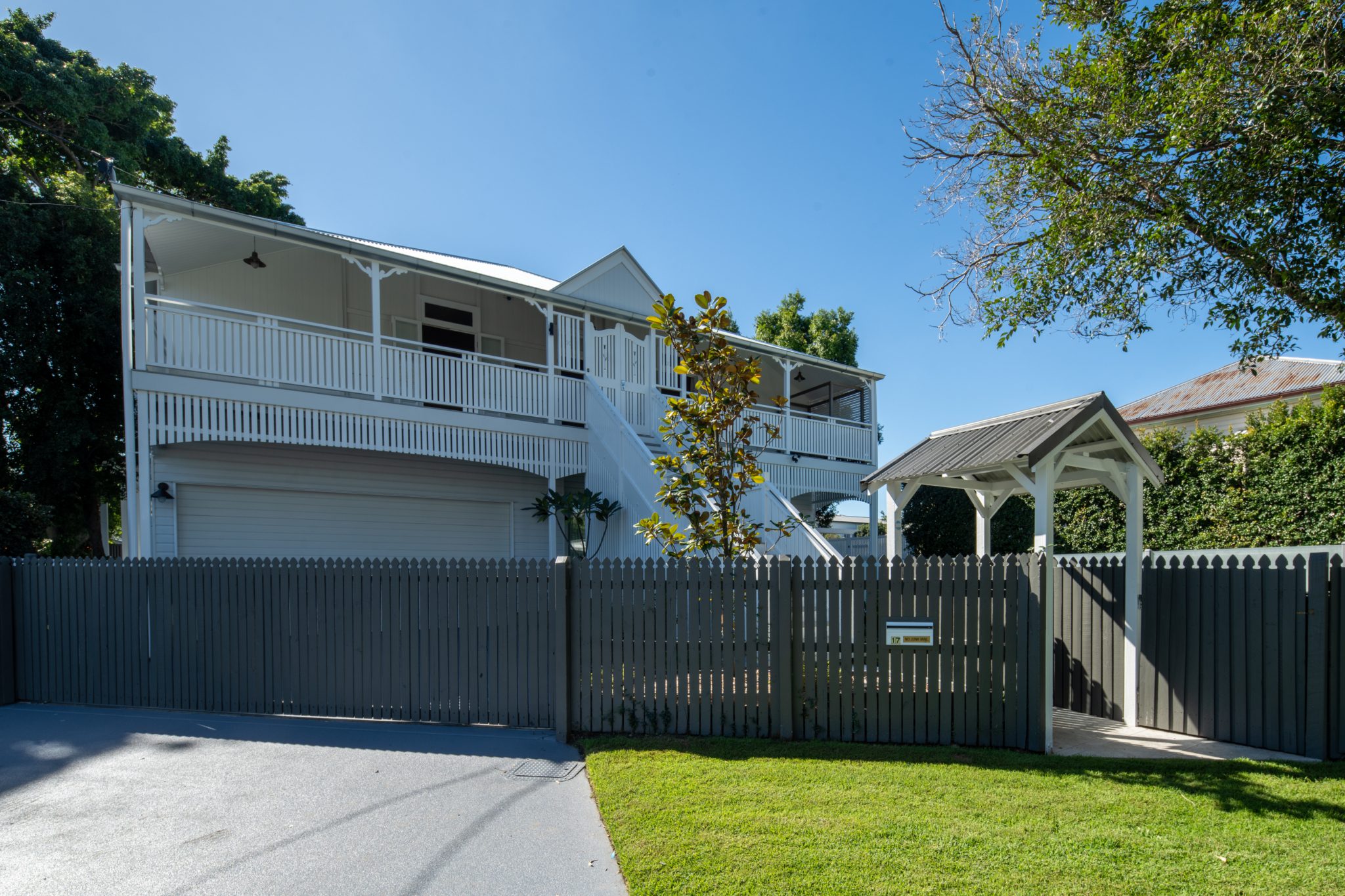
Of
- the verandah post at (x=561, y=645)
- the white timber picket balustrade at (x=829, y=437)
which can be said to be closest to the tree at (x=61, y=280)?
the verandah post at (x=561, y=645)

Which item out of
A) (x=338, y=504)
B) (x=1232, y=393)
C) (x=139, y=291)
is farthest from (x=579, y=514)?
(x=1232, y=393)

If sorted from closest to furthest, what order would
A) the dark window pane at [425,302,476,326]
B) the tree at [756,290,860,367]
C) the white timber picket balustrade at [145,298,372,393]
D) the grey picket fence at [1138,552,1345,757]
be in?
the grey picket fence at [1138,552,1345,757] → the white timber picket balustrade at [145,298,372,393] → the dark window pane at [425,302,476,326] → the tree at [756,290,860,367]

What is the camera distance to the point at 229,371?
10.7 meters

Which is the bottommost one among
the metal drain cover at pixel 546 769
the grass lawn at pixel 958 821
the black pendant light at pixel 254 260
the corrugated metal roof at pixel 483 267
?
the metal drain cover at pixel 546 769

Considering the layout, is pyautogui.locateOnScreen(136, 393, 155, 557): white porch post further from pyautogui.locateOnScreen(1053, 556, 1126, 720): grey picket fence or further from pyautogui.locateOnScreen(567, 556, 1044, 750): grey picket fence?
pyautogui.locateOnScreen(1053, 556, 1126, 720): grey picket fence

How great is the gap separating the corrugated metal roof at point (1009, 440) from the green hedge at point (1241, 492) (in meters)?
5.75

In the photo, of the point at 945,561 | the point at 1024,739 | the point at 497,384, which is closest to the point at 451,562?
the point at 945,561

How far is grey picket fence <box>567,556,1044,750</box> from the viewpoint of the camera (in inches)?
258

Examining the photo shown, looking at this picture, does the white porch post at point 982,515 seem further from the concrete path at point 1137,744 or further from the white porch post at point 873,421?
the white porch post at point 873,421

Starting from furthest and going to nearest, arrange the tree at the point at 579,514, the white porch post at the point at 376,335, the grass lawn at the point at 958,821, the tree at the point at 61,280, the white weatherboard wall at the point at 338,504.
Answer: the tree at the point at 61,280, the tree at the point at 579,514, the white porch post at the point at 376,335, the white weatherboard wall at the point at 338,504, the grass lawn at the point at 958,821

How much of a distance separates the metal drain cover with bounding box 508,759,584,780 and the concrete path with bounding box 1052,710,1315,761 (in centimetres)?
397

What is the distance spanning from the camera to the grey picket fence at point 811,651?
21.5 feet

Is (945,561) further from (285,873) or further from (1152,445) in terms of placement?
(1152,445)

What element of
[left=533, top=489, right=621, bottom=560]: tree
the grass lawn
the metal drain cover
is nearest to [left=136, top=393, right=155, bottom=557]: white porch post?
[left=533, top=489, right=621, bottom=560]: tree
